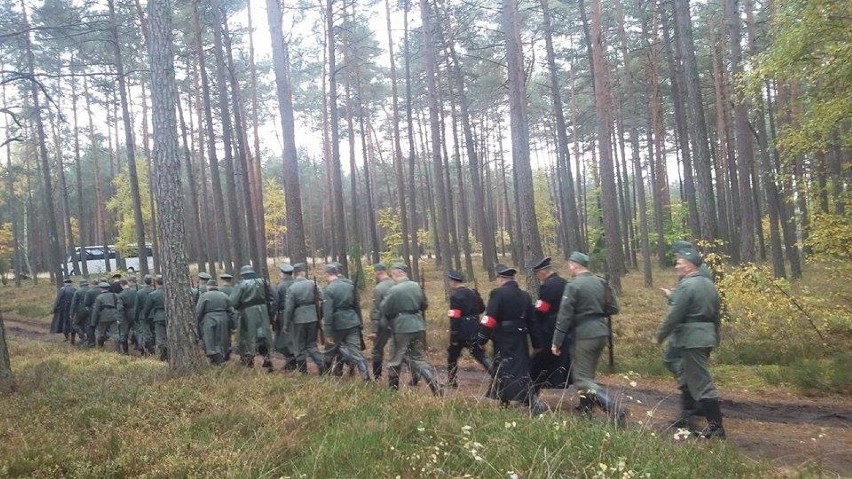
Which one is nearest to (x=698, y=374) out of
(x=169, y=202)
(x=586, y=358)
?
(x=586, y=358)

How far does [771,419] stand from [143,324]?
1320 centimetres

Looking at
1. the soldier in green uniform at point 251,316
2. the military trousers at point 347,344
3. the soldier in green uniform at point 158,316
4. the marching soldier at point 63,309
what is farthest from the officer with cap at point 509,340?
the marching soldier at point 63,309

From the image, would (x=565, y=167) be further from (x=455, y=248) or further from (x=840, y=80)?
(x=840, y=80)

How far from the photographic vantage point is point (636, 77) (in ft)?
85.2

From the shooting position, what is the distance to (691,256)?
636cm

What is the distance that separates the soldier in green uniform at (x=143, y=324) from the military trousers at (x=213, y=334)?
3.41m

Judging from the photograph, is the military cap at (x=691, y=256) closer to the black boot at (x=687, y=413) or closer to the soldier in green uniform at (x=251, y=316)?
the black boot at (x=687, y=413)

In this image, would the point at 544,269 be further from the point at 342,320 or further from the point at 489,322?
the point at 342,320

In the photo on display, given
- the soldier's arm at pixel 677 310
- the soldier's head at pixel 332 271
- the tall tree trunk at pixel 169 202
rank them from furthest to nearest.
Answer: the soldier's head at pixel 332 271 < the tall tree trunk at pixel 169 202 < the soldier's arm at pixel 677 310

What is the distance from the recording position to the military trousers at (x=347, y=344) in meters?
9.12

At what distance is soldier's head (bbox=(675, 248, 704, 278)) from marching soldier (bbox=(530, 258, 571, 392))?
4.41 ft

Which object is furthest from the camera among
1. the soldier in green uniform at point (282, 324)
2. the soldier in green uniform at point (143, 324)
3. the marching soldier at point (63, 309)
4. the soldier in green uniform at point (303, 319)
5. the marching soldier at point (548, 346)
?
the marching soldier at point (63, 309)

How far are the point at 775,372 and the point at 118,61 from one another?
2240 cm

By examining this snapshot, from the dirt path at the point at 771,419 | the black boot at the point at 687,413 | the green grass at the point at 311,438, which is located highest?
the green grass at the point at 311,438
